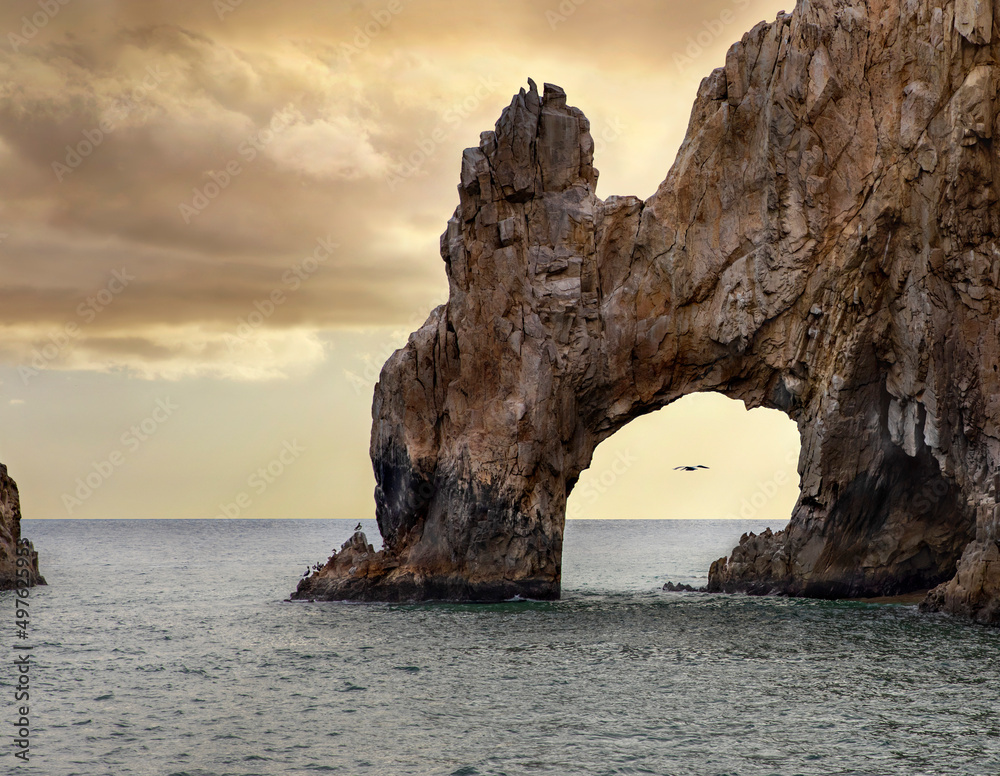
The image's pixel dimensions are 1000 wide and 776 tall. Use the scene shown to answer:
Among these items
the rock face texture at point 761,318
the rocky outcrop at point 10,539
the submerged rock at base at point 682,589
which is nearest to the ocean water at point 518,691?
the submerged rock at base at point 682,589

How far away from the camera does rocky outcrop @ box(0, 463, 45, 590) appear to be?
159ft

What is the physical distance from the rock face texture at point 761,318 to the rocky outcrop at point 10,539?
16.1m

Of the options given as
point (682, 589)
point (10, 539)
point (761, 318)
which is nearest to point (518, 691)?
point (761, 318)

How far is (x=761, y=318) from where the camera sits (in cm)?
4047

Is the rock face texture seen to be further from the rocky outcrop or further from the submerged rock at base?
the rocky outcrop

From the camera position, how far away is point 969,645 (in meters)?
29.7

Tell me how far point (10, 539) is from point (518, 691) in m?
34.5

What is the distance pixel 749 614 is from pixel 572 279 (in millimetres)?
15668

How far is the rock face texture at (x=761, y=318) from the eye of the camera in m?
35.8

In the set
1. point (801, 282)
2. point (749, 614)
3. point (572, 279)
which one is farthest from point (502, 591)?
point (801, 282)

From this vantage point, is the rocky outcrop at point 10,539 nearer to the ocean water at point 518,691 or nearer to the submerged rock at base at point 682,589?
the ocean water at point 518,691

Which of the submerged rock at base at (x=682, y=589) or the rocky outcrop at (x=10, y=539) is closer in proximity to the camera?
the submerged rock at base at (x=682, y=589)

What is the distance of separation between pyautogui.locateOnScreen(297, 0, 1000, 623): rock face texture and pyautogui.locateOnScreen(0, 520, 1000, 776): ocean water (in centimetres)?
382

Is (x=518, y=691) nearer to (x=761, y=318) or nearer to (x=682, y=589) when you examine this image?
(x=761, y=318)
